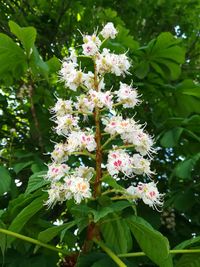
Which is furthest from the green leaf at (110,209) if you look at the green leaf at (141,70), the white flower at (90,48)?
the green leaf at (141,70)

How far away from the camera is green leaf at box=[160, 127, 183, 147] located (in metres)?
2.29

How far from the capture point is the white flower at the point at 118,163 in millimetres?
1366

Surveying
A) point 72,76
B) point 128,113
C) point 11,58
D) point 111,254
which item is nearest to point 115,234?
point 111,254

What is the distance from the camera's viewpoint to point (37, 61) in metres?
2.06

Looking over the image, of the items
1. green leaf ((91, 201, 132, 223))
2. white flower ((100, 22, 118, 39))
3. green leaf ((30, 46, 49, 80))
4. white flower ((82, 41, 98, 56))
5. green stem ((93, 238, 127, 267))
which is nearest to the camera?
green leaf ((91, 201, 132, 223))

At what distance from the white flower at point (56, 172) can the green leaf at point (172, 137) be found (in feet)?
3.17

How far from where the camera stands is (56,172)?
1.41m

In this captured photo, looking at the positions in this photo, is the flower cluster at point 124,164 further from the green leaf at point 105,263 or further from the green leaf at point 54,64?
the green leaf at point 54,64

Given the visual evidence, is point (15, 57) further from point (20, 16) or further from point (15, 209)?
point (20, 16)

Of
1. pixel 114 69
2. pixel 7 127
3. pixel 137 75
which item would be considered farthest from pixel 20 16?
pixel 114 69

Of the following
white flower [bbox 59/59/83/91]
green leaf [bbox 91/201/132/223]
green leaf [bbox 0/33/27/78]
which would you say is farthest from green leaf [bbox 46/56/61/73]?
green leaf [bbox 91/201/132/223]

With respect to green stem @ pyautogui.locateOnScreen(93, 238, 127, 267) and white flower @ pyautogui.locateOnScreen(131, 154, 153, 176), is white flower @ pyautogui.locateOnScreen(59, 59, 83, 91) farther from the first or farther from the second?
green stem @ pyautogui.locateOnScreen(93, 238, 127, 267)

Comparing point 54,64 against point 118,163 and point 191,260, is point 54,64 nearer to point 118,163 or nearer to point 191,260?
point 118,163

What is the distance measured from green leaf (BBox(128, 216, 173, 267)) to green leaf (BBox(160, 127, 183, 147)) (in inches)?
39.7
